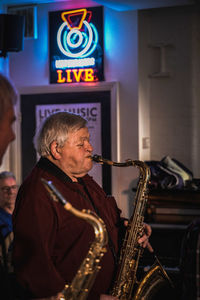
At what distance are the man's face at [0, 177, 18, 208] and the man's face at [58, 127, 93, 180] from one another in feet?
5.42

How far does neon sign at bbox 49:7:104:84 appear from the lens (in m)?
4.99

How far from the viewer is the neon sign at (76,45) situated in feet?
→ 16.4

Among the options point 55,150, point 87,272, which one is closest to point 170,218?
point 55,150

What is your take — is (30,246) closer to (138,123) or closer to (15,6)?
(138,123)

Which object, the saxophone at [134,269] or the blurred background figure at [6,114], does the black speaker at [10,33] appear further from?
the blurred background figure at [6,114]

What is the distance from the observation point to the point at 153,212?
438 cm

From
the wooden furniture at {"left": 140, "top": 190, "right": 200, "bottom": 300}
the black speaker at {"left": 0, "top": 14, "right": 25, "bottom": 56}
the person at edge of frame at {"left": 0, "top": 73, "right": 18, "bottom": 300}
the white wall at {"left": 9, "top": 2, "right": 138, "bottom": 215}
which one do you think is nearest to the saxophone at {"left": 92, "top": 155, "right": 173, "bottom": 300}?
the person at edge of frame at {"left": 0, "top": 73, "right": 18, "bottom": 300}

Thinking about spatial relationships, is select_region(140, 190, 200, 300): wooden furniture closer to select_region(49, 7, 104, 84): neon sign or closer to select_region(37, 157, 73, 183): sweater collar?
select_region(49, 7, 104, 84): neon sign

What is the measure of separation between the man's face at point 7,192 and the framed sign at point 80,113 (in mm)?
1290

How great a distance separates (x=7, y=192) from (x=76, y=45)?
1987 millimetres

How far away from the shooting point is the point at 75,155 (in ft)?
7.79

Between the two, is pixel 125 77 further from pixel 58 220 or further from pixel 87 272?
pixel 87 272

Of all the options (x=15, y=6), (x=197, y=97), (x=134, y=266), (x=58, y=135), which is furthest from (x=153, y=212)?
(x=15, y=6)

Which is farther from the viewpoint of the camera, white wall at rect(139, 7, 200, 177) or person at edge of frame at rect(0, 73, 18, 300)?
white wall at rect(139, 7, 200, 177)
